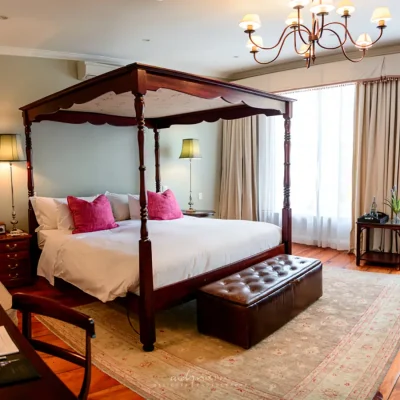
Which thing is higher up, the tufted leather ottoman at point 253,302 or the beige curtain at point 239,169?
the beige curtain at point 239,169

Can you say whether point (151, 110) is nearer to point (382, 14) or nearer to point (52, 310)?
point (382, 14)

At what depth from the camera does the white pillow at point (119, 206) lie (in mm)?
4762

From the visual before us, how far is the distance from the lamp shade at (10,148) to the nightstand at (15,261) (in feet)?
2.70

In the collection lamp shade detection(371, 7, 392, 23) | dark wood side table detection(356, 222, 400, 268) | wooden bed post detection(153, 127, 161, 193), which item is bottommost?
dark wood side table detection(356, 222, 400, 268)

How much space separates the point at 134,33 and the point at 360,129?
3.12 metres

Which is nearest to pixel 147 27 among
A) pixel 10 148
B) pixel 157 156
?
pixel 10 148

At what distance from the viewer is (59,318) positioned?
147cm

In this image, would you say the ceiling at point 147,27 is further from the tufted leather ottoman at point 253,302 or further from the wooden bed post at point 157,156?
the tufted leather ottoman at point 253,302

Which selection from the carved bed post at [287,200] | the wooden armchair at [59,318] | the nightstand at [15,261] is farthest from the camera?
the carved bed post at [287,200]

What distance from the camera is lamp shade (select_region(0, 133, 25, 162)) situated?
4.08m

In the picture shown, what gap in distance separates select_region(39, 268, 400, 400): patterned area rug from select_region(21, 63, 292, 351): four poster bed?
28 cm

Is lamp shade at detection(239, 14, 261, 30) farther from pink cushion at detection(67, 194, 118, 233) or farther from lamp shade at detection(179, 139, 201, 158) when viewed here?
lamp shade at detection(179, 139, 201, 158)

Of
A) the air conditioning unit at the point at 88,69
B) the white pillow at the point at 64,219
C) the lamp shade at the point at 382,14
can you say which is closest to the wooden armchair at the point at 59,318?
the white pillow at the point at 64,219

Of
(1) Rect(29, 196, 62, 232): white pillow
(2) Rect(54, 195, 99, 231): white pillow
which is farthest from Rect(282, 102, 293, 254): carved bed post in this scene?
(1) Rect(29, 196, 62, 232): white pillow
